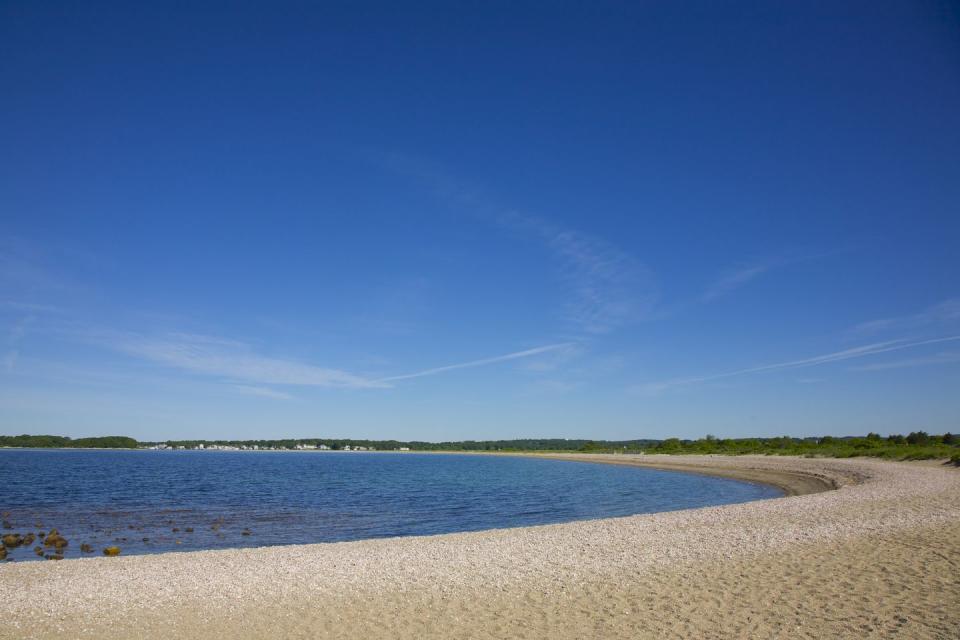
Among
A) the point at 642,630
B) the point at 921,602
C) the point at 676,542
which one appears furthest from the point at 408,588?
the point at 921,602

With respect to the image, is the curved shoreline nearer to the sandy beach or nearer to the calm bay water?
the calm bay water

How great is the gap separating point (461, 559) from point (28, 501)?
33.3 metres

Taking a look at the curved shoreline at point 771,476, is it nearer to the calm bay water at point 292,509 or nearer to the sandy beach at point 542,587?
the calm bay water at point 292,509

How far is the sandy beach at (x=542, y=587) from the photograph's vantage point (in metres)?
9.54

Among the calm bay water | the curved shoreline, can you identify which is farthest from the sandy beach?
the curved shoreline

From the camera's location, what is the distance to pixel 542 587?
1187cm

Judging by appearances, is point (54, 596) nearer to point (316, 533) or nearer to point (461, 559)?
point (461, 559)

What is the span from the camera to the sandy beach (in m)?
9.54

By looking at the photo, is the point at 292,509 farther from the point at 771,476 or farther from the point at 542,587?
the point at 771,476

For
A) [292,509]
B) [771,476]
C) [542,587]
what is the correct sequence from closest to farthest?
1. [542,587]
2. [292,509]
3. [771,476]

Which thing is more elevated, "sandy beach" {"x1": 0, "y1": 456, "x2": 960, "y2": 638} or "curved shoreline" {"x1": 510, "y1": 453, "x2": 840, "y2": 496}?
"curved shoreline" {"x1": 510, "y1": 453, "x2": 840, "y2": 496}

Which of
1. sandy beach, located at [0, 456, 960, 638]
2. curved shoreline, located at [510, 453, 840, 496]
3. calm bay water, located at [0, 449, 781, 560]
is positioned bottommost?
calm bay water, located at [0, 449, 781, 560]

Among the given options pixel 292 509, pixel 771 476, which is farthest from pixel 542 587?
pixel 771 476

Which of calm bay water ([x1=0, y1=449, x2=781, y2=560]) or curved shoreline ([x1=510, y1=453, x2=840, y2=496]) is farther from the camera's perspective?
curved shoreline ([x1=510, y1=453, x2=840, y2=496])
